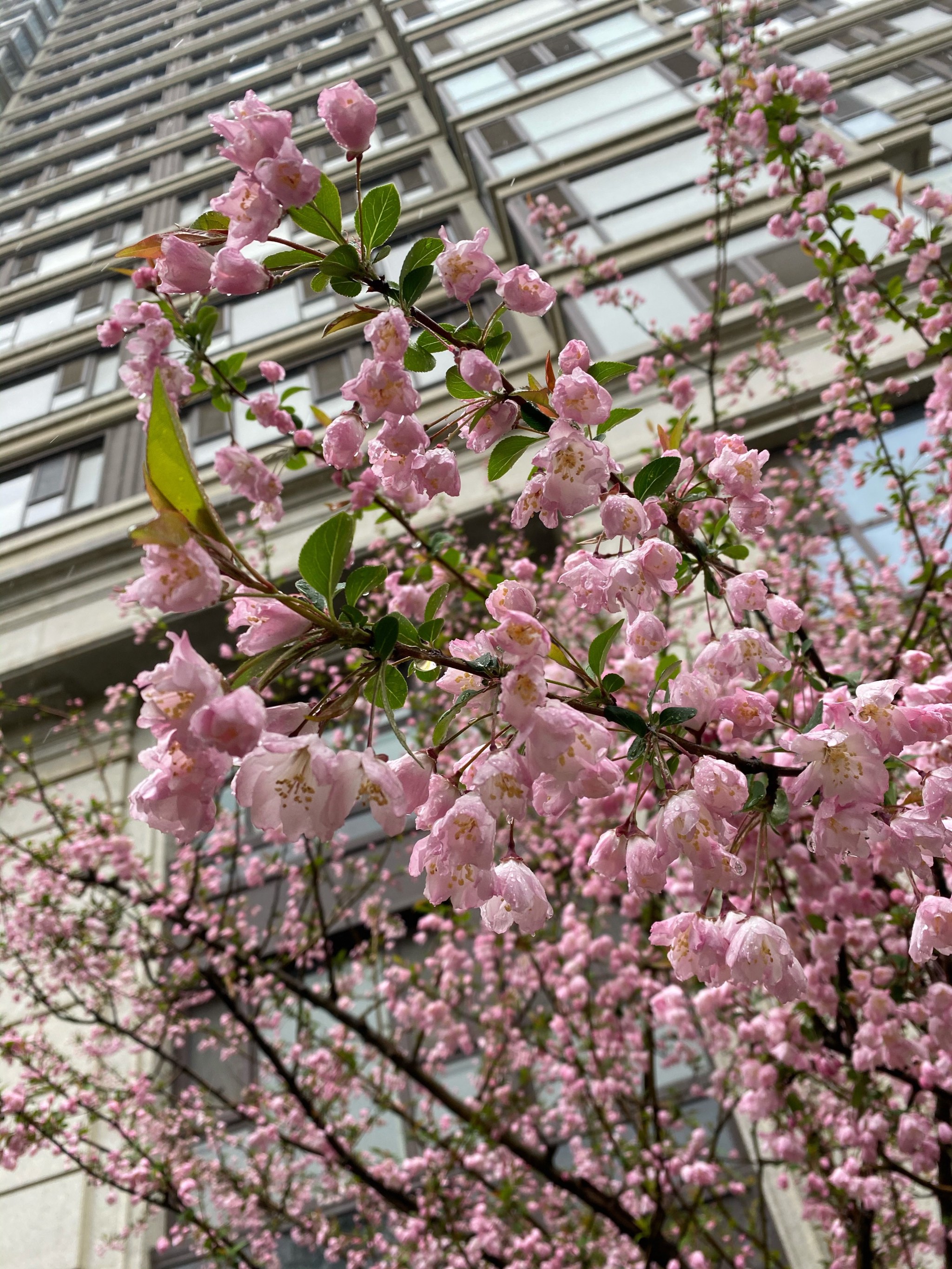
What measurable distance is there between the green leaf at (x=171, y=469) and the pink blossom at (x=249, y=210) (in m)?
0.46

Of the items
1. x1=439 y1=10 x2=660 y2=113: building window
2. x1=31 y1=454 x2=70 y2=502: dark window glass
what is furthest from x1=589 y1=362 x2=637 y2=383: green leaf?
x1=439 y1=10 x2=660 y2=113: building window

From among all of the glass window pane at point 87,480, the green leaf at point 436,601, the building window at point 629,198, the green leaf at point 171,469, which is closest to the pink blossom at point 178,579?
the green leaf at point 171,469

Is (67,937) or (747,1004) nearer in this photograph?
(747,1004)

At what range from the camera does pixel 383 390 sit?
1167 mm

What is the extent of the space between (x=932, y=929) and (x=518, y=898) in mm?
650

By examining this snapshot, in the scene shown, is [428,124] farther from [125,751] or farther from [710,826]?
[710,826]

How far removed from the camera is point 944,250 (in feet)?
26.8

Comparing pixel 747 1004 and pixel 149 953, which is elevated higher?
pixel 149 953

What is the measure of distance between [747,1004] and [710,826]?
2.70 metres

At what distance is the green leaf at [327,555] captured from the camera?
0.95m

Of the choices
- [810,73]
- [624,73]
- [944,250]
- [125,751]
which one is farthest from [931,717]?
[624,73]

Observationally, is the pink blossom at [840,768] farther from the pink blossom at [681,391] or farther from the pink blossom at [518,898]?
the pink blossom at [681,391]

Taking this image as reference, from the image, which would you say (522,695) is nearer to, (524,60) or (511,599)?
(511,599)

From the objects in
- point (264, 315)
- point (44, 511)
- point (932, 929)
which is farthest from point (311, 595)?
point (264, 315)
